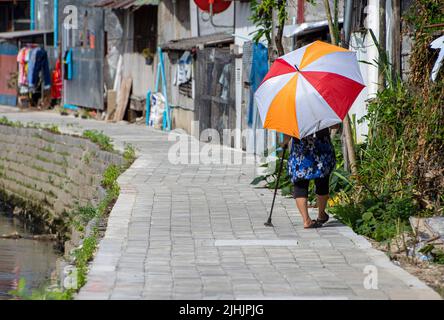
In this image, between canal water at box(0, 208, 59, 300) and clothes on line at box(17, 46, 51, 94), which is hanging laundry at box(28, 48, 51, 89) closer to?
clothes on line at box(17, 46, 51, 94)

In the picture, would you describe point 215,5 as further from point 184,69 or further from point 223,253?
point 223,253

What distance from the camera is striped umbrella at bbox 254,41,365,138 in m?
9.45

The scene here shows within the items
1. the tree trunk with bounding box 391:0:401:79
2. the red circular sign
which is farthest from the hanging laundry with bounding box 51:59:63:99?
the tree trunk with bounding box 391:0:401:79

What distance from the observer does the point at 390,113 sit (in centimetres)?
1143

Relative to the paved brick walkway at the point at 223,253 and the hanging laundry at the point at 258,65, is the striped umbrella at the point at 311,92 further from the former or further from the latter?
the hanging laundry at the point at 258,65

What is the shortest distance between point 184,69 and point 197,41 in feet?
2.69

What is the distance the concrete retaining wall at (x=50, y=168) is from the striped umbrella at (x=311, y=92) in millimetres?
6952

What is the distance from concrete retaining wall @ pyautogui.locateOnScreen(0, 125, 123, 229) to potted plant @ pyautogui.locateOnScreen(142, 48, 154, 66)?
387 cm

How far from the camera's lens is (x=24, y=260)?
47.4 feet

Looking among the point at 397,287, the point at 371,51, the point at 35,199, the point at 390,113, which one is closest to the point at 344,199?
the point at 390,113

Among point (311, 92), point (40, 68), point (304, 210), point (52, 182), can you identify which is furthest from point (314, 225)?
point (40, 68)

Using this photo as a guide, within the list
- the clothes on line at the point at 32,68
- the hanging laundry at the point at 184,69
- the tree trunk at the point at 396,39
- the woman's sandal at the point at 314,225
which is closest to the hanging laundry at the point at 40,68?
the clothes on line at the point at 32,68

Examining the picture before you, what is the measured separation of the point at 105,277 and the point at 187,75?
1463 cm
